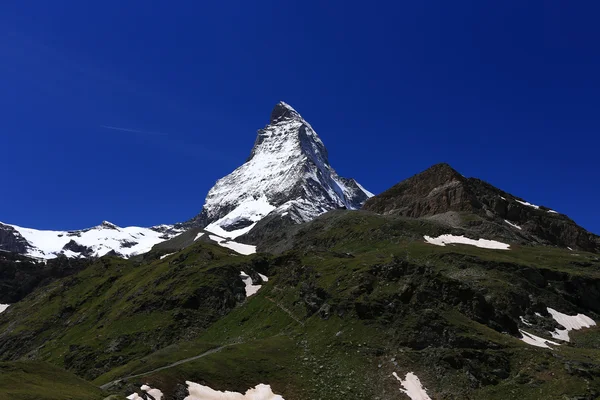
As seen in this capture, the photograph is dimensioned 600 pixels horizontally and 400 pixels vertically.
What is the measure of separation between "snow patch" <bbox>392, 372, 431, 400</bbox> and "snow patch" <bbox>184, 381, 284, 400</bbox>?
15826 millimetres

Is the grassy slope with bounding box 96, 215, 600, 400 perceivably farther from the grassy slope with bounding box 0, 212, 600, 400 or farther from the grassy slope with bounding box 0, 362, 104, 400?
the grassy slope with bounding box 0, 362, 104, 400

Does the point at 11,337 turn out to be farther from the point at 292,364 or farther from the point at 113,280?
the point at 292,364

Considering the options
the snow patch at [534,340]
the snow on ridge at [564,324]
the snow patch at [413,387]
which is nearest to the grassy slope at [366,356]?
the snow patch at [413,387]

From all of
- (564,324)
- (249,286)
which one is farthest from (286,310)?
(564,324)

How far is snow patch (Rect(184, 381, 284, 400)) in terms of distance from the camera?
66625mm

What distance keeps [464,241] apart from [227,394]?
116533 millimetres

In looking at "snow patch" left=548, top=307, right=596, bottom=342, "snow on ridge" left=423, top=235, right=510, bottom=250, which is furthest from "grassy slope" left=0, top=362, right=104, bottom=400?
"snow on ridge" left=423, top=235, right=510, bottom=250

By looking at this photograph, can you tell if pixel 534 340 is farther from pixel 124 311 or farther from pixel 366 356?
pixel 124 311

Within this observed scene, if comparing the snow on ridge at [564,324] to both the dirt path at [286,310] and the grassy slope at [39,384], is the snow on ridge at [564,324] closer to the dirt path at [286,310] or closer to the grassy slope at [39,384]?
the dirt path at [286,310]

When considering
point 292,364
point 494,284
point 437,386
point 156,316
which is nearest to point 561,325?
point 494,284

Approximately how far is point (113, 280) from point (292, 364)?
117 meters

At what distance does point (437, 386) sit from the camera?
71.1 metres

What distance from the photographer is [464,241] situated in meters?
168

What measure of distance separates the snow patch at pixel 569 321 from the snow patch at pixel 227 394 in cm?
6364
